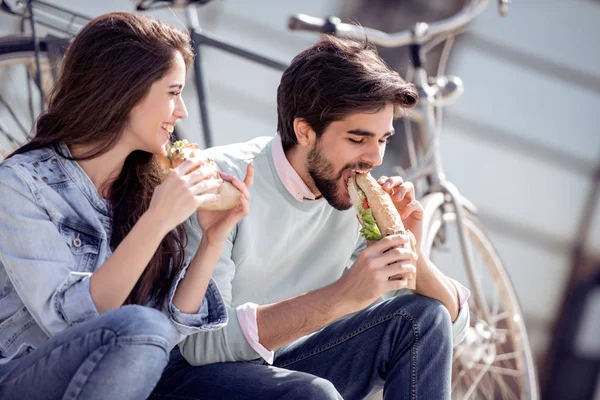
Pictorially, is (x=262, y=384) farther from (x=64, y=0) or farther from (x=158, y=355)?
(x=64, y=0)

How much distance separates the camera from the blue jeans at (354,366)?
2.02m

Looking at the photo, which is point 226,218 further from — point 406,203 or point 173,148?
point 406,203

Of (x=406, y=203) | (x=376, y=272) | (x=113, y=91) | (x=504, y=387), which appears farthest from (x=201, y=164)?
(x=504, y=387)

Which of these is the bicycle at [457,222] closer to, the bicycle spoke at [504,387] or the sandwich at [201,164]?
the bicycle spoke at [504,387]

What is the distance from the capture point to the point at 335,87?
2295 mm

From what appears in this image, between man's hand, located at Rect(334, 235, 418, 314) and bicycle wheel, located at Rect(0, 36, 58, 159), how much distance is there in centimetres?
108

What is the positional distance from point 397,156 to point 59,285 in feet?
7.16

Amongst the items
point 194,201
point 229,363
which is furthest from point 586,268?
point 194,201

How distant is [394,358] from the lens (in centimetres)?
217

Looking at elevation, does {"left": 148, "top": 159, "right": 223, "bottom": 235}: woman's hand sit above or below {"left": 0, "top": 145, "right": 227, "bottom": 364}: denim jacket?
above

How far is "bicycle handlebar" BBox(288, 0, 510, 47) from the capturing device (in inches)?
119

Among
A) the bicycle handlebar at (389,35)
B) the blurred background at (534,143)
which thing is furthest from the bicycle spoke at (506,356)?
the bicycle handlebar at (389,35)

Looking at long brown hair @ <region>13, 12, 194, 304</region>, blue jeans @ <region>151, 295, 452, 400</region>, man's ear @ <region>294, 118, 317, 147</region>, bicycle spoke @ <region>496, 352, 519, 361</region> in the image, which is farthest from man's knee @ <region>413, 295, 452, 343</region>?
bicycle spoke @ <region>496, 352, 519, 361</region>

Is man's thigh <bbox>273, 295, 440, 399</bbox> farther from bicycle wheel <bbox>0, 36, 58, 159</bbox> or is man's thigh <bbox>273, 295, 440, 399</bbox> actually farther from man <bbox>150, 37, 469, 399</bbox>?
bicycle wheel <bbox>0, 36, 58, 159</bbox>
